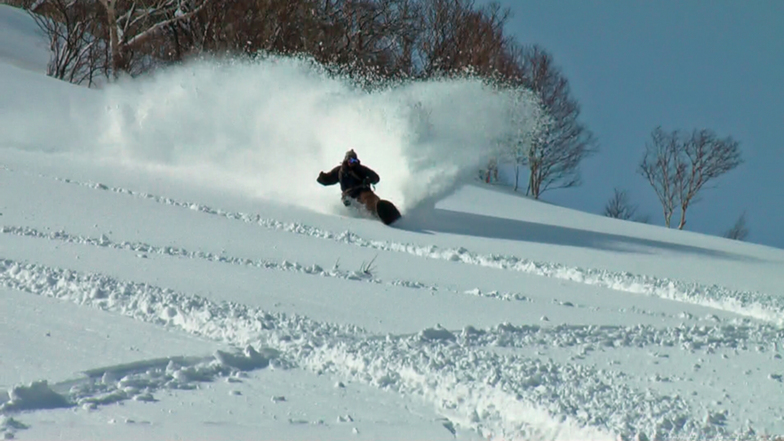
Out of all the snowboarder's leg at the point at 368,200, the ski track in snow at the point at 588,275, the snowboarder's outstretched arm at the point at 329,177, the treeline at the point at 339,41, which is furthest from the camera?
the treeline at the point at 339,41

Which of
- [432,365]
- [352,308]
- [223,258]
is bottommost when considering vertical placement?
[432,365]

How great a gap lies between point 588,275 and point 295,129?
9194mm

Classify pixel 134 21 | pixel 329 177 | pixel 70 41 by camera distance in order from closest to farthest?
pixel 329 177, pixel 70 41, pixel 134 21

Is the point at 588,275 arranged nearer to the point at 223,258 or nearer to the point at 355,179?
the point at 223,258

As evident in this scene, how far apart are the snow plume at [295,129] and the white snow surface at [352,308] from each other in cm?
8

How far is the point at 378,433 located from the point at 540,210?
16.9m

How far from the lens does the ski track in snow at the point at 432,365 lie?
15.1 ft

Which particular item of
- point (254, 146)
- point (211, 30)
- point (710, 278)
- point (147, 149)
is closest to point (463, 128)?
point (254, 146)

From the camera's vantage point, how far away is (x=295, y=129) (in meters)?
18.0

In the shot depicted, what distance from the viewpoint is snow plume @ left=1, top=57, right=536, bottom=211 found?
14.9 meters

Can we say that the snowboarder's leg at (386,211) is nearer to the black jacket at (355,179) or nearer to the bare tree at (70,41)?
the black jacket at (355,179)

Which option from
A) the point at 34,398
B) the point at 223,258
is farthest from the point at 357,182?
the point at 34,398

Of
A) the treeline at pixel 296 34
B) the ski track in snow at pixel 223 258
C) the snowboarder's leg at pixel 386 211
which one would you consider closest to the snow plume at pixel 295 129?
the snowboarder's leg at pixel 386 211

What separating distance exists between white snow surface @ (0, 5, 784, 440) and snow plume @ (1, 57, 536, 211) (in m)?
0.08
